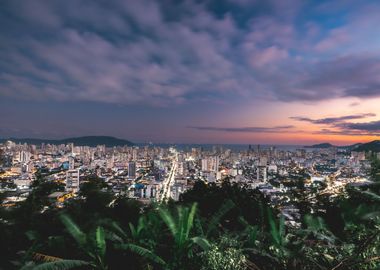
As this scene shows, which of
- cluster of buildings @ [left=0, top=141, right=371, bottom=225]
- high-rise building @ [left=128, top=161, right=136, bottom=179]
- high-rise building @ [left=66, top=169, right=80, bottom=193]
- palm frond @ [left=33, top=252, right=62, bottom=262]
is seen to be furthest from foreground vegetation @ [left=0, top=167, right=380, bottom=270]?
high-rise building @ [left=128, top=161, right=136, bottom=179]

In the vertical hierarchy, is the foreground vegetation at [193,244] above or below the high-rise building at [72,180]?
above

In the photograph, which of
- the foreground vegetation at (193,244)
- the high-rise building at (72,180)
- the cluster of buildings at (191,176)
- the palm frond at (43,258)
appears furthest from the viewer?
the high-rise building at (72,180)

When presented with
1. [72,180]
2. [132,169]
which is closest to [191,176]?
[132,169]

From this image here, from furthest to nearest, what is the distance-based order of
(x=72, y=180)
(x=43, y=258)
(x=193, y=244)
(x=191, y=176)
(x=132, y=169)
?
(x=132, y=169) → (x=191, y=176) → (x=72, y=180) → (x=43, y=258) → (x=193, y=244)

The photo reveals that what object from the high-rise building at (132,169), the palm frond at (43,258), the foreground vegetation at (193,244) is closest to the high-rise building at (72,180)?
the high-rise building at (132,169)

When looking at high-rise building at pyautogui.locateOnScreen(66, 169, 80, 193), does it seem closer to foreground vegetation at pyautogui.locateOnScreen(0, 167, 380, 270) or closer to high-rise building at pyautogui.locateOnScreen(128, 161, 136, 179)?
high-rise building at pyautogui.locateOnScreen(128, 161, 136, 179)

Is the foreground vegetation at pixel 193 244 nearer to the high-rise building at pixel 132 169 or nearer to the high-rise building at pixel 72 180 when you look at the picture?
the high-rise building at pixel 72 180

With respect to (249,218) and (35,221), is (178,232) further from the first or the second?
(35,221)

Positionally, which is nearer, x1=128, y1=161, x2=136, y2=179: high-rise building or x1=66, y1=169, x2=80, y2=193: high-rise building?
x1=66, y1=169, x2=80, y2=193: high-rise building

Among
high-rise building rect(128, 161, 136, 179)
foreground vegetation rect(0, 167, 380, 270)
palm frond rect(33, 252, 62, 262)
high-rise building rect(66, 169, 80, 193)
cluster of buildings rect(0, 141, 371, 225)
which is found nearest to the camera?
foreground vegetation rect(0, 167, 380, 270)

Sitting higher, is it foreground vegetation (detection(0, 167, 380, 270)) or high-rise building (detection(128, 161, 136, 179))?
foreground vegetation (detection(0, 167, 380, 270))

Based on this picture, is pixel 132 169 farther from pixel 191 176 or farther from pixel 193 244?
pixel 193 244

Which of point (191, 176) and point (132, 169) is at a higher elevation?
point (132, 169)
